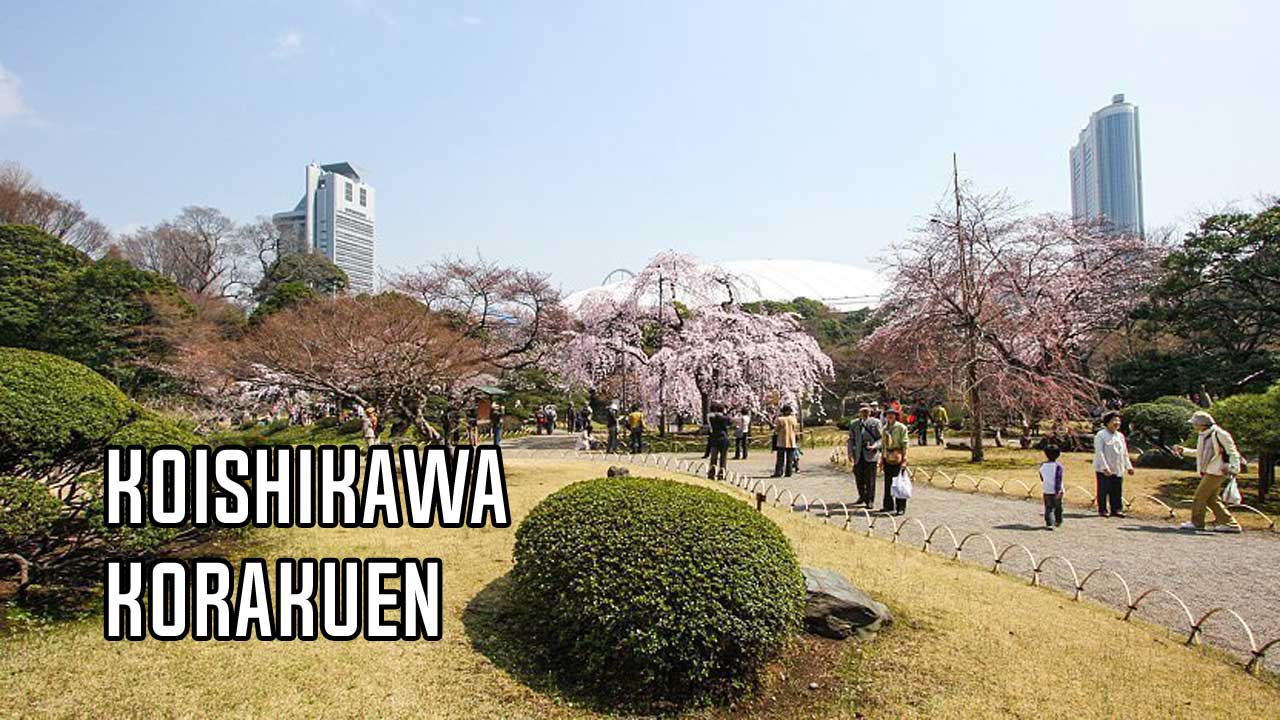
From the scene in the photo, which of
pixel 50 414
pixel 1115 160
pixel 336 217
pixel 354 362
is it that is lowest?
pixel 50 414

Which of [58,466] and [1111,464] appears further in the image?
[1111,464]

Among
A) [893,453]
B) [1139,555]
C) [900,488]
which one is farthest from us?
[893,453]

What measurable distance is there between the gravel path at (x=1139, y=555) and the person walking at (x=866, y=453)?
476mm

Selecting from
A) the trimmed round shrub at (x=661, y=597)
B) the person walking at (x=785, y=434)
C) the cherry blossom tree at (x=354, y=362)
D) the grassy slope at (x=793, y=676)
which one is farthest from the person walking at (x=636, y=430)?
the trimmed round shrub at (x=661, y=597)

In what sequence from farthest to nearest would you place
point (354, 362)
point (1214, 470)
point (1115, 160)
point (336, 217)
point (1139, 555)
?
point (1115, 160)
point (336, 217)
point (354, 362)
point (1214, 470)
point (1139, 555)

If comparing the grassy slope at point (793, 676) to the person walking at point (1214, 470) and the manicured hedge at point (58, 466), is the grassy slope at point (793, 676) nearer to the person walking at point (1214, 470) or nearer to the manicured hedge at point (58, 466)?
the manicured hedge at point (58, 466)

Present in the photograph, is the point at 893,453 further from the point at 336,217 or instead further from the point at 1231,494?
the point at 336,217

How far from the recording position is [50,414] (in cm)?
541

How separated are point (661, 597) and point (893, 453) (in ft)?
22.1

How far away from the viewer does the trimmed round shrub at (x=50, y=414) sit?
17.1ft

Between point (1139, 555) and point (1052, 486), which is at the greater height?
point (1052, 486)

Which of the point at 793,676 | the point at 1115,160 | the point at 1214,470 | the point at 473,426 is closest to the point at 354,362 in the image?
the point at 473,426

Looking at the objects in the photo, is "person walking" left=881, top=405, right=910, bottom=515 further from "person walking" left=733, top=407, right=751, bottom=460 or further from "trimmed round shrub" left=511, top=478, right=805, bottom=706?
"person walking" left=733, top=407, right=751, bottom=460

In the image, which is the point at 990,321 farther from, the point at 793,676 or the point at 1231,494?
the point at 793,676
